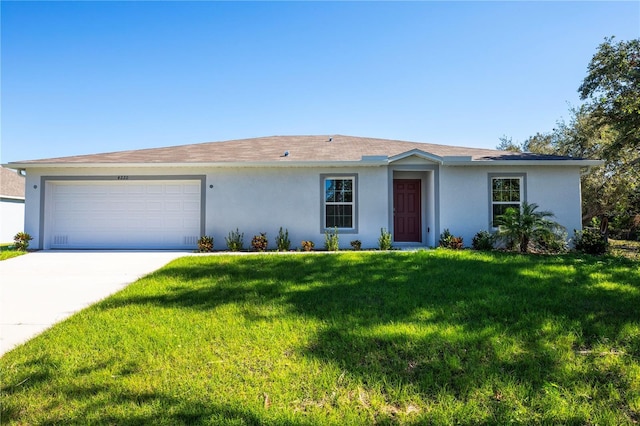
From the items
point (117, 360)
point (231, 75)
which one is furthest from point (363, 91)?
point (117, 360)

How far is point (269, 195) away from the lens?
10.8 meters

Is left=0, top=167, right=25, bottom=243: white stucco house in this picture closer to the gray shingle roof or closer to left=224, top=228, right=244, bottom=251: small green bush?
the gray shingle roof

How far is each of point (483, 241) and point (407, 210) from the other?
2.76 m

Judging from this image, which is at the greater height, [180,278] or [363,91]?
[363,91]

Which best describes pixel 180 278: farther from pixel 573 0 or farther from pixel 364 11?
pixel 573 0

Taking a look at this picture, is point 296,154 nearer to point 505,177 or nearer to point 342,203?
point 342,203

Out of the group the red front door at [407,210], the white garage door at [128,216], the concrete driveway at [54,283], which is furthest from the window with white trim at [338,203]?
the concrete driveway at [54,283]

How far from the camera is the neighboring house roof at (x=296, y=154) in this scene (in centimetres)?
1049

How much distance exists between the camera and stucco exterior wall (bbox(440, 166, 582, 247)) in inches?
420

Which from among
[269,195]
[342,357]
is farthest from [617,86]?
[342,357]

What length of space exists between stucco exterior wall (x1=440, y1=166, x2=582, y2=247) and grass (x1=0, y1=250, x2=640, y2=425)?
18.7 feet

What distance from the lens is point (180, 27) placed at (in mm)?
10133

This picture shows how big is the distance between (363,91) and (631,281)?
11526mm

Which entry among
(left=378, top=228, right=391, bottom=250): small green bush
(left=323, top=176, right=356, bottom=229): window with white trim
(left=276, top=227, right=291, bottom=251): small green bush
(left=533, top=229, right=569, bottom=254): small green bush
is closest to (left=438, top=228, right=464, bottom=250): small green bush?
(left=378, top=228, right=391, bottom=250): small green bush
